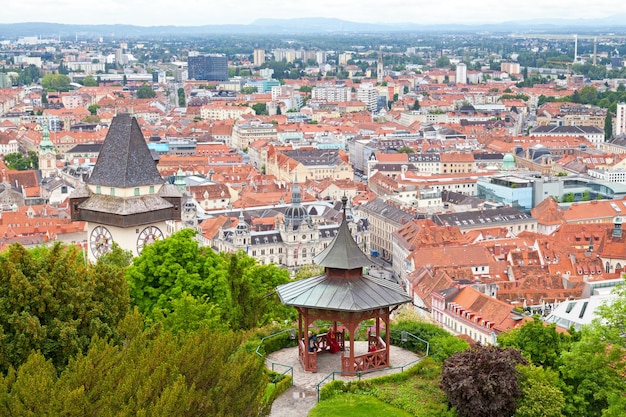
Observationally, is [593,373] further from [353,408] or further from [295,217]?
[295,217]

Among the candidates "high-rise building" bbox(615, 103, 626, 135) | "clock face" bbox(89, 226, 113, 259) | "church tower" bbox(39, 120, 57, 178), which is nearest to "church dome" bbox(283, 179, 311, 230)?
"clock face" bbox(89, 226, 113, 259)

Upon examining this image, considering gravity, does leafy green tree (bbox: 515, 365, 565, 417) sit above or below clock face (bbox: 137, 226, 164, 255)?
below

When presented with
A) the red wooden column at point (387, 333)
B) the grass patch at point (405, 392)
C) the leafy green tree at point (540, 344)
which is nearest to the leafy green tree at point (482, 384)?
the grass patch at point (405, 392)

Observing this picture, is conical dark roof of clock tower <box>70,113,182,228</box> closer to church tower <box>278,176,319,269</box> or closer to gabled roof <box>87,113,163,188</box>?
gabled roof <box>87,113,163,188</box>

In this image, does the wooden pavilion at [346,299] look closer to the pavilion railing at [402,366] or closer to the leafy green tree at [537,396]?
the pavilion railing at [402,366]

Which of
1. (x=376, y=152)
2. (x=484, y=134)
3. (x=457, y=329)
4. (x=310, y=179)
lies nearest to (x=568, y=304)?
(x=457, y=329)

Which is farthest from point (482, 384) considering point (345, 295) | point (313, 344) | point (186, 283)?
point (186, 283)

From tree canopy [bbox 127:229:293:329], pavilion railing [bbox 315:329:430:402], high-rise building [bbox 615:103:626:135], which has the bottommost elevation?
high-rise building [bbox 615:103:626:135]

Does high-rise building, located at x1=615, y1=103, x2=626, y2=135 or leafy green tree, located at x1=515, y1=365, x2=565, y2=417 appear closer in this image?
leafy green tree, located at x1=515, y1=365, x2=565, y2=417
